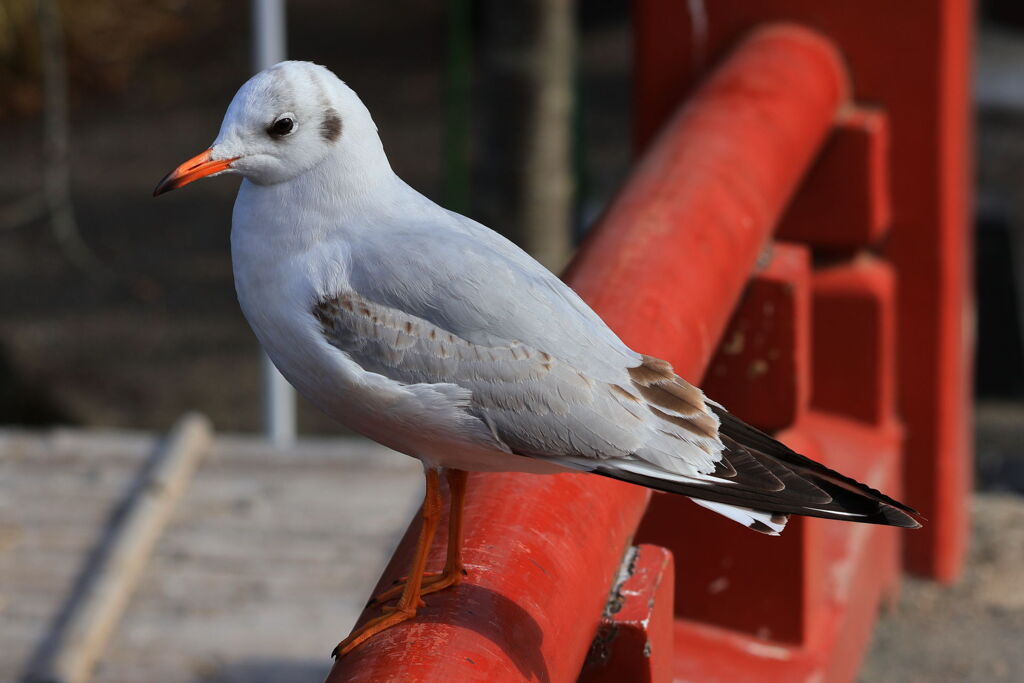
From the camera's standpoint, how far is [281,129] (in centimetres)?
145

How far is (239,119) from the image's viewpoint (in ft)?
4.74

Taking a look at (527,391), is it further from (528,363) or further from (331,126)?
(331,126)

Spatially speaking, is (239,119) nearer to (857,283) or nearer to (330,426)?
(857,283)

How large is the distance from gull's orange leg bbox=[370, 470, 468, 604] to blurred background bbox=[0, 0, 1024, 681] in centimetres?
140

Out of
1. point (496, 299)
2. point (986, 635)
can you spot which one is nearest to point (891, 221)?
point (986, 635)

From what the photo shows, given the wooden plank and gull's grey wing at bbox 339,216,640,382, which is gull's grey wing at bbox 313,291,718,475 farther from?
the wooden plank

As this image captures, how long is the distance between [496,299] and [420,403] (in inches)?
4.8

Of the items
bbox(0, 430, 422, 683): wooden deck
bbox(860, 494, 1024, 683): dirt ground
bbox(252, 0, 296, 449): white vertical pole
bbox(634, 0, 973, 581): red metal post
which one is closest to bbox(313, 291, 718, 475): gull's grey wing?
bbox(634, 0, 973, 581): red metal post

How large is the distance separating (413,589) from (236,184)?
22.4ft

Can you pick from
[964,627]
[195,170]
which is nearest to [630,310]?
[195,170]

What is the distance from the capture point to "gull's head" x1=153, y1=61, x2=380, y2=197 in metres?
1.44

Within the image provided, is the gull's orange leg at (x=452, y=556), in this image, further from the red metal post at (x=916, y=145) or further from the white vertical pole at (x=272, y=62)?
the white vertical pole at (x=272, y=62)

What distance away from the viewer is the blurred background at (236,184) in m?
4.06

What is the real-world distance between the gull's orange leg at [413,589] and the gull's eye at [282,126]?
1.19 ft
